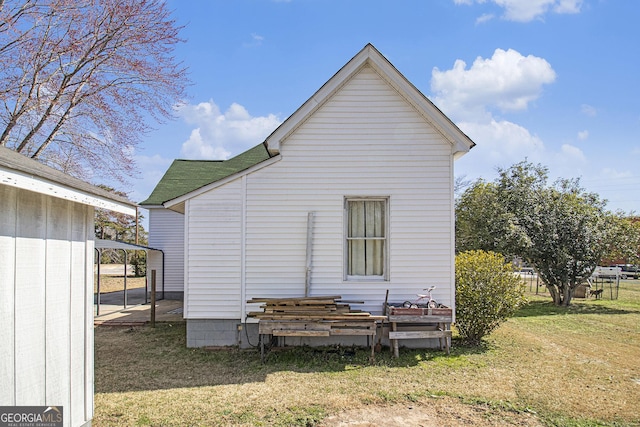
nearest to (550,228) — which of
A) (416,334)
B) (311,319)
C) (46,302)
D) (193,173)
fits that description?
(416,334)

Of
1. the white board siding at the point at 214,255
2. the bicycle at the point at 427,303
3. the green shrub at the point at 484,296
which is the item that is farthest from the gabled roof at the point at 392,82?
the bicycle at the point at 427,303

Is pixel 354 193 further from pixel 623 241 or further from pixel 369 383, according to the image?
pixel 623 241

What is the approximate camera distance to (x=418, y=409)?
5.87 metres

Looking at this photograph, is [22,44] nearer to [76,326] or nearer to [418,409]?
[76,326]

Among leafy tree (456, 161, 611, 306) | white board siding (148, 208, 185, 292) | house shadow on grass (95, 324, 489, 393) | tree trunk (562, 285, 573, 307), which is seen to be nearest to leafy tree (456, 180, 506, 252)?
leafy tree (456, 161, 611, 306)

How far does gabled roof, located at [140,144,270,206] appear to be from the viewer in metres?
16.8

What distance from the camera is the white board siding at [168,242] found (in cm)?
1870

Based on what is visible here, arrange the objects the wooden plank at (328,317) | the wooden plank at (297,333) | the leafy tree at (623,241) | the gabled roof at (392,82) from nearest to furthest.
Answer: the wooden plank at (297,333), the wooden plank at (328,317), the gabled roof at (392,82), the leafy tree at (623,241)

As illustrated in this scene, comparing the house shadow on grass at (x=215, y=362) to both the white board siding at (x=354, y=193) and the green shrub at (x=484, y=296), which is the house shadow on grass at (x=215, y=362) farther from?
the white board siding at (x=354, y=193)

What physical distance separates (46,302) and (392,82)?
7218 mm

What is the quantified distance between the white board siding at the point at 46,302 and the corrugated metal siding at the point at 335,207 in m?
4.23

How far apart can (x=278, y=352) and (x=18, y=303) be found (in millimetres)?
5706

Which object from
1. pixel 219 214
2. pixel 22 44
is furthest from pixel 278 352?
pixel 22 44

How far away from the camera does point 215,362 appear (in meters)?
8.14
